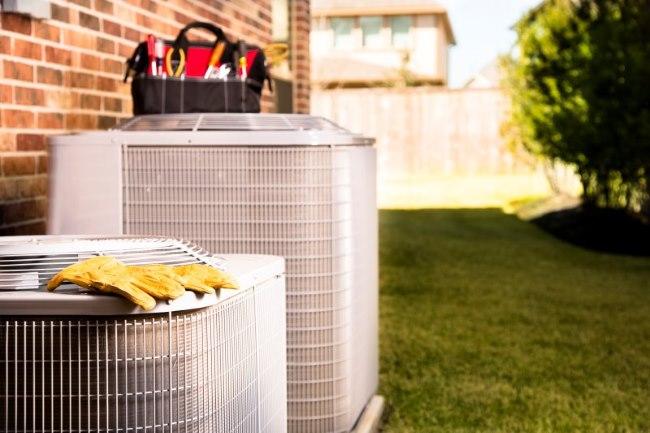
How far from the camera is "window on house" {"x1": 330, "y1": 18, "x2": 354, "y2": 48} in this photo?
38.9 metres

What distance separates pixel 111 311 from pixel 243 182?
1483 mm

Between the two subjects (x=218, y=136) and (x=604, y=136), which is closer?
(x=218, y=136)

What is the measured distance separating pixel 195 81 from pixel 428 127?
1858 centimetres

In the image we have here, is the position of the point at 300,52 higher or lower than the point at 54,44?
higher

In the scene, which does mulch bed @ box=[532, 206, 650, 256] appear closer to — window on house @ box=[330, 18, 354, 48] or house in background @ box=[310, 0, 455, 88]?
house in background @ box=[310, 0, 455, 88]

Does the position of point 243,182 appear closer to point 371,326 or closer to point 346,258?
point 346,258

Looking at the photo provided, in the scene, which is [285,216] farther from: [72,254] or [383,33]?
[383,33]

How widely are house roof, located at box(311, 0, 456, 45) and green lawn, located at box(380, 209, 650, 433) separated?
2769 centimetres

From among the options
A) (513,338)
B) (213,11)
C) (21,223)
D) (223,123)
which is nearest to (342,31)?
(213,11)

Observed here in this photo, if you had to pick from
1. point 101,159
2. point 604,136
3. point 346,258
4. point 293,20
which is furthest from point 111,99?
point 604,136

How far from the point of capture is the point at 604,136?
37.2 feet

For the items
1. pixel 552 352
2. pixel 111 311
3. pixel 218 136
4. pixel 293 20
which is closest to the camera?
pixel 111 311

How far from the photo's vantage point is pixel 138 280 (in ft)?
6.71

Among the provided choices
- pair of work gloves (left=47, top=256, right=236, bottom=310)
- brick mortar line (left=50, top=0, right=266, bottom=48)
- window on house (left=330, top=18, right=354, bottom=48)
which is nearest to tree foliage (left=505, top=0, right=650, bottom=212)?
brick mortar line (left=50, top=0, right=266, bottom=48)
